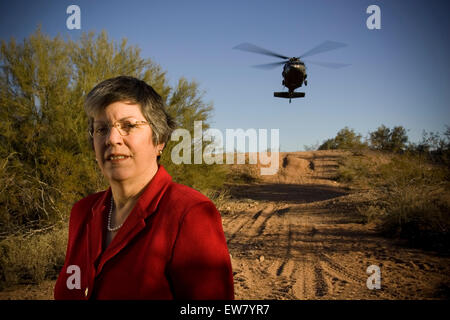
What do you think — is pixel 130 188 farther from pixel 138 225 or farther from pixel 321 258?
pixel 321 258

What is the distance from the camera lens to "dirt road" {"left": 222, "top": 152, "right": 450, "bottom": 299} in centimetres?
481

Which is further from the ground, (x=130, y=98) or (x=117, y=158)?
(x=130, y=98)

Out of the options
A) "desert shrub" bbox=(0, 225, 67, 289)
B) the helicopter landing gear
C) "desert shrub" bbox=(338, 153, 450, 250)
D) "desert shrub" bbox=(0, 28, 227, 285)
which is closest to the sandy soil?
"desert shrub" bbox=(0, 225, 67, 289)

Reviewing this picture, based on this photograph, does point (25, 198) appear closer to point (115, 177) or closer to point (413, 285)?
point (115, 177)

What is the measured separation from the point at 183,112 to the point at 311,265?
26.3ft

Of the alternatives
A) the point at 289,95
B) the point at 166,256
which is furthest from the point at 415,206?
the point at 166,256

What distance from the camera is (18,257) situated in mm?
5441

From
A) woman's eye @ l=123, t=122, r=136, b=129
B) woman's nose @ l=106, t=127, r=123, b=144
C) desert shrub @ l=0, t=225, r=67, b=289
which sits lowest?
desert shrub @ l=0, t=225, r=67, b=289

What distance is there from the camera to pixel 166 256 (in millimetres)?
1306

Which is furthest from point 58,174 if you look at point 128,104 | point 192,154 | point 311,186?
point 311,186

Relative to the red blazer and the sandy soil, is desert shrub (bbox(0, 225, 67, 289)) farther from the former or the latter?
the red blazer

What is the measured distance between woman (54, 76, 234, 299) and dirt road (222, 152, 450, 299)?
11.6 feet

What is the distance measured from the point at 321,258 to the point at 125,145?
5.82 metres
